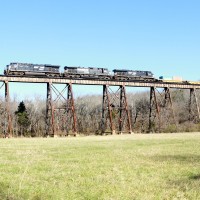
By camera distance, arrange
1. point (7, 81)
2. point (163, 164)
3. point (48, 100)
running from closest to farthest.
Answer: point (163, 164), point (7, 81), point (48, 100)

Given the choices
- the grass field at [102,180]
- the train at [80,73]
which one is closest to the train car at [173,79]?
the train at [80,73]

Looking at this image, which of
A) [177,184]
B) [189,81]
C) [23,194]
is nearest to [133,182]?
[177,184]

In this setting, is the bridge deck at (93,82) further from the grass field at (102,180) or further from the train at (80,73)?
the grass field at (102,180)

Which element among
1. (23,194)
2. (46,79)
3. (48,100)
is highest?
(46,79)

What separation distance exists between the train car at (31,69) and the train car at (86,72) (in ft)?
4.88

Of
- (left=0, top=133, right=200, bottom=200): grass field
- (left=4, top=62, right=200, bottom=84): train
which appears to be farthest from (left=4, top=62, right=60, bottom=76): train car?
(left=0, top=133, right=200, bottom=200): grass field

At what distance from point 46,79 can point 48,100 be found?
2.33 m

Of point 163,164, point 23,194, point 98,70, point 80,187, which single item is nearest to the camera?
point 23,194

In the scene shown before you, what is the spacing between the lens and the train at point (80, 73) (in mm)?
36781

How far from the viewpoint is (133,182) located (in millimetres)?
8047

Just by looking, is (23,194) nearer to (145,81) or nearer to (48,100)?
(48,100)

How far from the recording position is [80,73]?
4138cm

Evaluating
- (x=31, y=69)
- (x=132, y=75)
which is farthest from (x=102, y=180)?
(x=132, y=75)

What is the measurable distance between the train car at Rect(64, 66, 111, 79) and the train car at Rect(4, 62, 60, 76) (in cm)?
149
